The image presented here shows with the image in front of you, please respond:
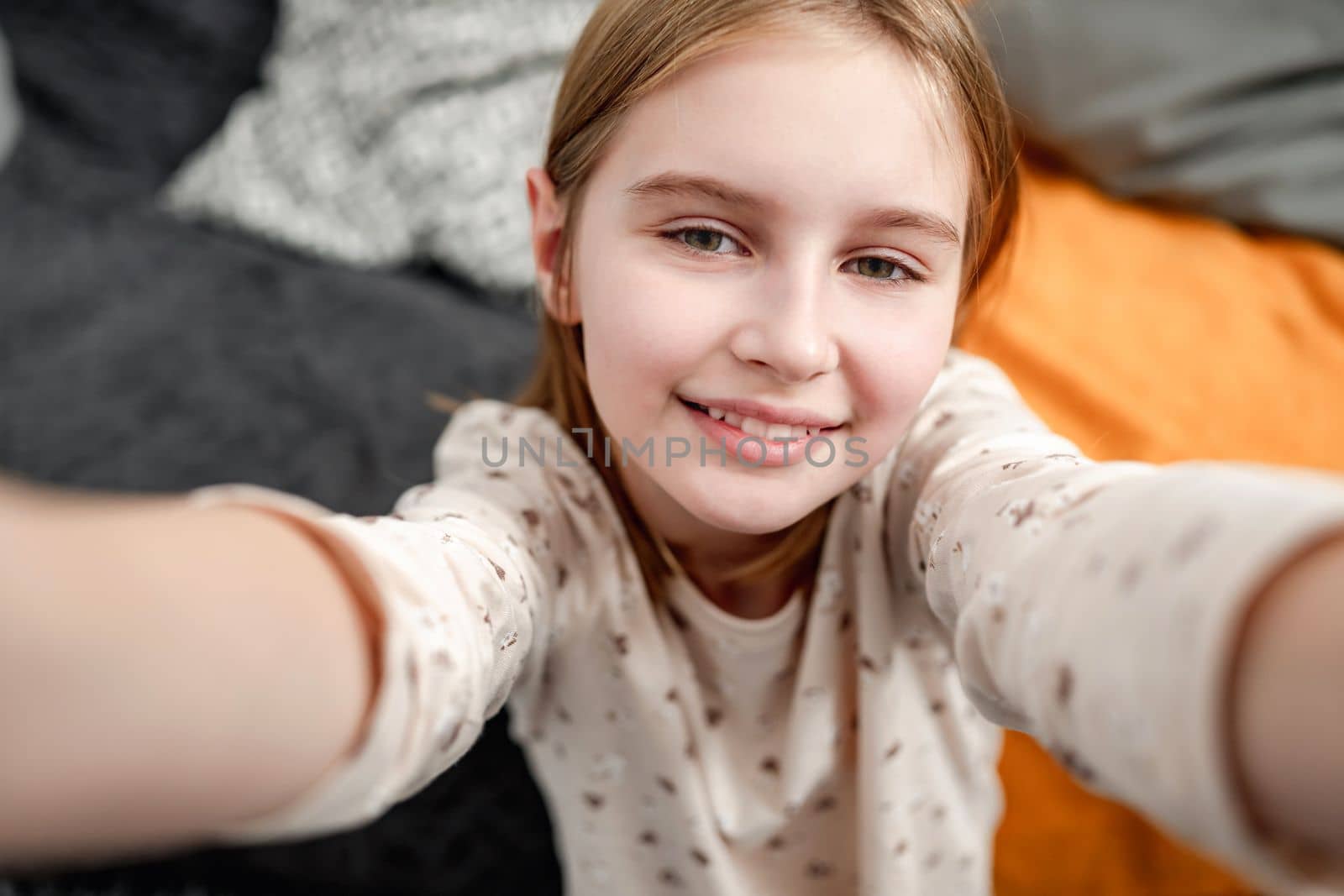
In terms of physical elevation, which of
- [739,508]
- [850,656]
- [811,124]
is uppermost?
[811,124]

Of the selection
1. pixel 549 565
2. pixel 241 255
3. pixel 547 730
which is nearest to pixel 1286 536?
pixel 549 565

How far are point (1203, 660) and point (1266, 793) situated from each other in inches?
1.6

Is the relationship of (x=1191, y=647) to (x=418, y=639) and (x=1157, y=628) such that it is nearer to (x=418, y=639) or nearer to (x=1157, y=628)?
(x=1157, y=628)

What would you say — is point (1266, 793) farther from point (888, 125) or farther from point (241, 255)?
point (241, 255)

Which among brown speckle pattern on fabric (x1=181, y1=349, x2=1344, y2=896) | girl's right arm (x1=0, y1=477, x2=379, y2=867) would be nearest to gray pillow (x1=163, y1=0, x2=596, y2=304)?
brown speckle pattern on fabric (x1=181, y1=349, x2=1344, y2=896)

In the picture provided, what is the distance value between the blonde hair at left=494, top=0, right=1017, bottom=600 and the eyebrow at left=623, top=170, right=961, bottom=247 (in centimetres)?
6

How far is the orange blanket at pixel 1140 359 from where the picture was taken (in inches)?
31.7

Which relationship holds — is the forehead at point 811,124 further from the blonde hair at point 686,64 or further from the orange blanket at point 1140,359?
the orange blanket at point 1140,359

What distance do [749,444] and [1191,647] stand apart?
0.30m

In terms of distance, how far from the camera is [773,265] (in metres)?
0.53

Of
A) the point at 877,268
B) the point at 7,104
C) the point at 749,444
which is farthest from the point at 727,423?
the point at 7,104

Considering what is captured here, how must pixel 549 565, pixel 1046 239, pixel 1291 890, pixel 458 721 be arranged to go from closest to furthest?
pixel 1291 890
pixel 458 721
pixel 549 565
pixel 1046 239

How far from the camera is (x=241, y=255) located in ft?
4.33

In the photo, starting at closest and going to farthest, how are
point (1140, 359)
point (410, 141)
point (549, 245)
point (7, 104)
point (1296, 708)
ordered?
point (1296, 708) < point (549, 245) < point (1140, 359) < point (410, 141) < point (7, 104)
